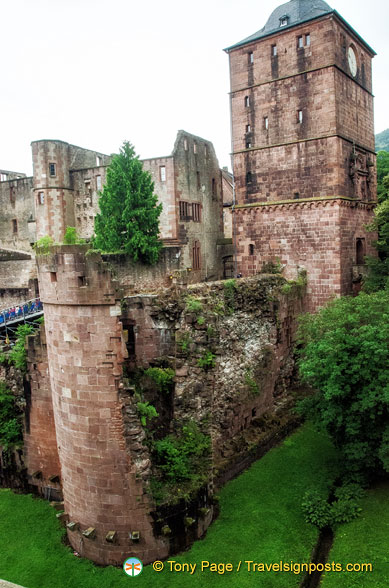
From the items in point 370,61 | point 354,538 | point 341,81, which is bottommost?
point 354,538

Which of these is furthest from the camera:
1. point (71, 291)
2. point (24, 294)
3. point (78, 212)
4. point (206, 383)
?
point (78, 212)

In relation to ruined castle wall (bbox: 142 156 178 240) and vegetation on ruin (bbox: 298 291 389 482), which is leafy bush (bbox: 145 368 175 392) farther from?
ruined castle wall (bbox: 142 156 178 240)

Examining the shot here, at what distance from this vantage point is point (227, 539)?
13.6m

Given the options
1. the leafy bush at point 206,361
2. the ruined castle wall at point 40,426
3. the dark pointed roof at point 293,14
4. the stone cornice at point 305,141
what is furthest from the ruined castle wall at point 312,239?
the ruined castle wall at point 40,426

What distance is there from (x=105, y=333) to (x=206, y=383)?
14.3 ft

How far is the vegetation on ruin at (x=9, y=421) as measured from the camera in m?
17.3

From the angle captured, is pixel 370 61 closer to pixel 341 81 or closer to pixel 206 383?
pixel 341 81

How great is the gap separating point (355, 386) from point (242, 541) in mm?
5862

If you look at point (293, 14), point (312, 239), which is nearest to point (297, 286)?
point (312, 239)

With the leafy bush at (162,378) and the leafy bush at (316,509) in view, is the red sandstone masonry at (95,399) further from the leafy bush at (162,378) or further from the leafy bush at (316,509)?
the leafy bush at (316,509)

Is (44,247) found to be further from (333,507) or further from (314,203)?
(314,203)

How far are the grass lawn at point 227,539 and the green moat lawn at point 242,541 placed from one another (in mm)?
24

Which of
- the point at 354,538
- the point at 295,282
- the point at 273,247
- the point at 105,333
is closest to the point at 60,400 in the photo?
the point at 105,333

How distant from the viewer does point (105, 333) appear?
1259 cm
